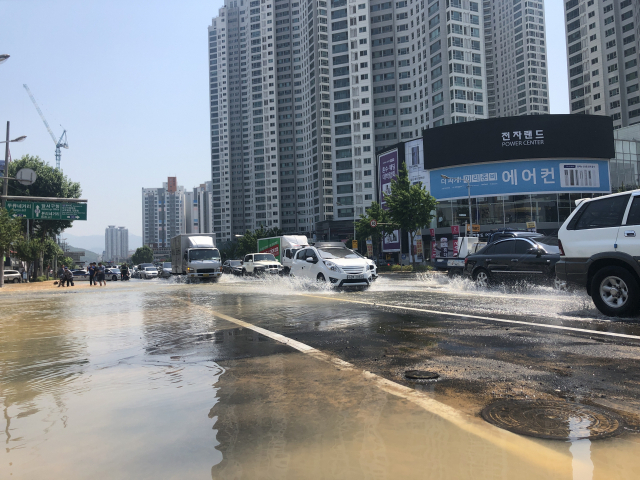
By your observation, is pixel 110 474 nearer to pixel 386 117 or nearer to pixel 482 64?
pixel 482 64

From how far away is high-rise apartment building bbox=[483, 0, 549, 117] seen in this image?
515ft

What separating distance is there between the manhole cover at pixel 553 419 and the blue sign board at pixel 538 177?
5935cm

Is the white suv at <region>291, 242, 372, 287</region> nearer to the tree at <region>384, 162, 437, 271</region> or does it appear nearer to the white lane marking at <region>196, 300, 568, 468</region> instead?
the white lane marking at <region>196, 300, 568, 468</region>

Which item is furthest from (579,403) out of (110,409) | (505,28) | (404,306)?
(505,28)

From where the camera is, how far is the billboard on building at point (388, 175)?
72188mm

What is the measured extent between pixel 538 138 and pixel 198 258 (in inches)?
1780

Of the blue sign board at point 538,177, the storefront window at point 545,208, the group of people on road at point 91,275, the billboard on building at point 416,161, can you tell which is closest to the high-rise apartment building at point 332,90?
the billboard on building at point 416,161

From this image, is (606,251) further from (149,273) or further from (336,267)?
(149,273)

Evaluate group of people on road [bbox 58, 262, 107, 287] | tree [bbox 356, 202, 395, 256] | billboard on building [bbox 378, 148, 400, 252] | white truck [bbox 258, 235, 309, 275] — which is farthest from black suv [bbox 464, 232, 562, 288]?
billboard on building [bbox 378, 148, 400, 252]

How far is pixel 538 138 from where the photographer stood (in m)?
58.2

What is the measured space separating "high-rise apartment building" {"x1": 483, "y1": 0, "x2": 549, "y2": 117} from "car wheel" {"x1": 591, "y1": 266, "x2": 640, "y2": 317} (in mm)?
161885

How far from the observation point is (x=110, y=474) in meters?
2.60

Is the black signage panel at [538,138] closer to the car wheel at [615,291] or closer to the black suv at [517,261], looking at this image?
the black suv at [517,261]

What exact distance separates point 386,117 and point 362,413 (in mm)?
106082
